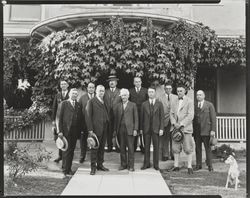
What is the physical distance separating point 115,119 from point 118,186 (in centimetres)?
171

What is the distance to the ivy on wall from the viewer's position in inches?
342

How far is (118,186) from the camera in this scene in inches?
266

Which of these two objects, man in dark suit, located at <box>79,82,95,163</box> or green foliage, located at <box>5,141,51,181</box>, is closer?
green foliage, located at <box>5,141,51,181</box>

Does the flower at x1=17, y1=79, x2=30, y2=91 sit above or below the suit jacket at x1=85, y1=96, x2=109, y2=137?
above

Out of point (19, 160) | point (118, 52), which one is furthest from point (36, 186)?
point (118, 52)

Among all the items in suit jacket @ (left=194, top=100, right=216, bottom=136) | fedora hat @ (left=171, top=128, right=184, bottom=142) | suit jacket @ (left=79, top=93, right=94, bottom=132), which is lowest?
fedora hat @ (left=171, top=128, right=184, bottom=142)

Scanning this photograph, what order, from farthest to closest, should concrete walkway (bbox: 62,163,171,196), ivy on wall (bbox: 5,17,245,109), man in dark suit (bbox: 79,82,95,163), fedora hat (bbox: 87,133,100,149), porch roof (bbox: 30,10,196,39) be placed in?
1. porch roof (bbox: 30,10,196,39)
2. ivy on wall (bbox: 5,17,245,109)
3. man in dark suit (bbox: 79,82,95,163)
4. fedora hat (bbox: 87,133,100,149)
5. concrete walkway (bbox: 62,163,171,196)

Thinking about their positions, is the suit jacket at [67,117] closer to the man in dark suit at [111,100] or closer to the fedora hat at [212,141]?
the man in dark suit at [111,100]

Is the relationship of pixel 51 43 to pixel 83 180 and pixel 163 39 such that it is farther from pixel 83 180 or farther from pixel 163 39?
pixel 83 180

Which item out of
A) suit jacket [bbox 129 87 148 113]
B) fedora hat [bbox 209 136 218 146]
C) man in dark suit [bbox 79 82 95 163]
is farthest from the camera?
suit jacket [bbox 129 87 148 113]

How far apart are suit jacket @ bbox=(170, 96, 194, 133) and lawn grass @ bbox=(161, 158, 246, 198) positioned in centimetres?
98

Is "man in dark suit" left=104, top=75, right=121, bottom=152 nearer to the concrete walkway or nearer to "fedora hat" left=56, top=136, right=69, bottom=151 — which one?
the concrete walkway

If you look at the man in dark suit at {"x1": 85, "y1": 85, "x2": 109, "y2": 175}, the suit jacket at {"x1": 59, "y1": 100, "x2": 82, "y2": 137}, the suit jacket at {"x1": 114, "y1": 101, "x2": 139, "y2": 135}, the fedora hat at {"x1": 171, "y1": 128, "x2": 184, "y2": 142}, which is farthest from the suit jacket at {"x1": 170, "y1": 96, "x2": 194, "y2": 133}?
the suit jacket at {"x1": 59, "y1": 100, "x2": 82, "y2": 137}

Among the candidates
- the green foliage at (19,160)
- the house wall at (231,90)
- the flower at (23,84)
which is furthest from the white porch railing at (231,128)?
the flower at (23,84)
